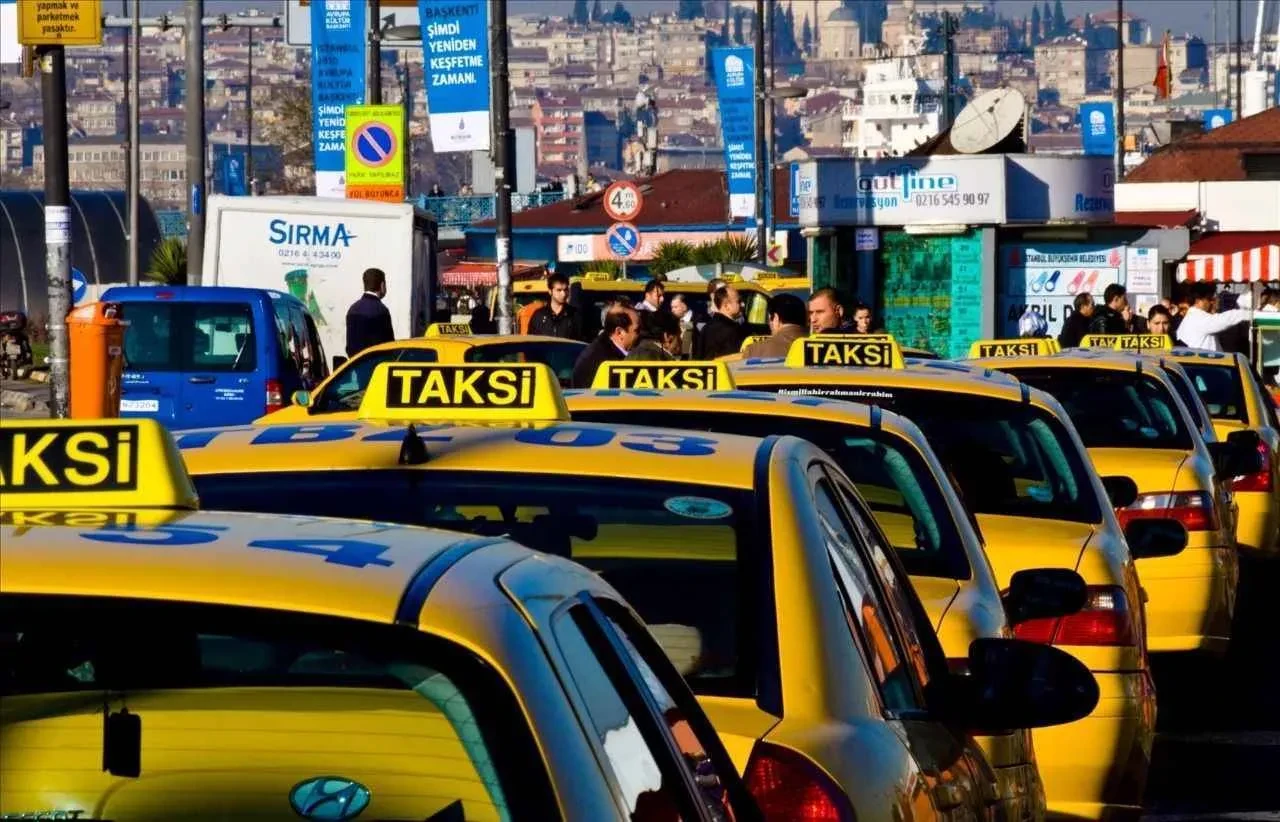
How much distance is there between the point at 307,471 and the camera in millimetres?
4871

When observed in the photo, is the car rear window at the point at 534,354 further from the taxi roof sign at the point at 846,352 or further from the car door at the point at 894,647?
the car door at the point at 894,647

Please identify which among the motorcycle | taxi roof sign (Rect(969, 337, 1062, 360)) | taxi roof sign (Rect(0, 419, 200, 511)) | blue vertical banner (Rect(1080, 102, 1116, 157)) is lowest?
the motorcycle

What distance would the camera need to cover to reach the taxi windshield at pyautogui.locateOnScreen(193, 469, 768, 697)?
468 cm

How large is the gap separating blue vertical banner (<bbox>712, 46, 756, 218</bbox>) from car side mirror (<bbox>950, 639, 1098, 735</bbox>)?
4016cm

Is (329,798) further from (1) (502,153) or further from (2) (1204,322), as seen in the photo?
(1) (502,153)

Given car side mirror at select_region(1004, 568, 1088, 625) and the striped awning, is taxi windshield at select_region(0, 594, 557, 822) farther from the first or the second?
the striped awning

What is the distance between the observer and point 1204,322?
25.0 m

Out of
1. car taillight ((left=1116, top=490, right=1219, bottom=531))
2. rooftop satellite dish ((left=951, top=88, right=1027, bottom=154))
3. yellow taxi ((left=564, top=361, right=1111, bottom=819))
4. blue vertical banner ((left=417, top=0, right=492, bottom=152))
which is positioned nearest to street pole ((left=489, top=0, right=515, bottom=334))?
blue vertical banner ((left=417, top=0, right=492, bottom=152))

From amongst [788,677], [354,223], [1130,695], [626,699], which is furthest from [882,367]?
[354,223]

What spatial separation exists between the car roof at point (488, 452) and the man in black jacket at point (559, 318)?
17792mm

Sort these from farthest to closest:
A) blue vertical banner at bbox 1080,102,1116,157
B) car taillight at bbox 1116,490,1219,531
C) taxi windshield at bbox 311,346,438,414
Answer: blue vertical banner at bbox 1080,102,1116,157 < taxi windshield at bbox 311,346,438,414 < car taillight at bbox 1116,490,1219,531

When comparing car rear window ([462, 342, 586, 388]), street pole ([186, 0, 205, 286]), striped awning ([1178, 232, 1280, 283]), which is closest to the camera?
car rear window ([462, 342, 586, 388])

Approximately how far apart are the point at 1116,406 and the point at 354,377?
7.54 meters

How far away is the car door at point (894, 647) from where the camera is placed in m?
4.59
